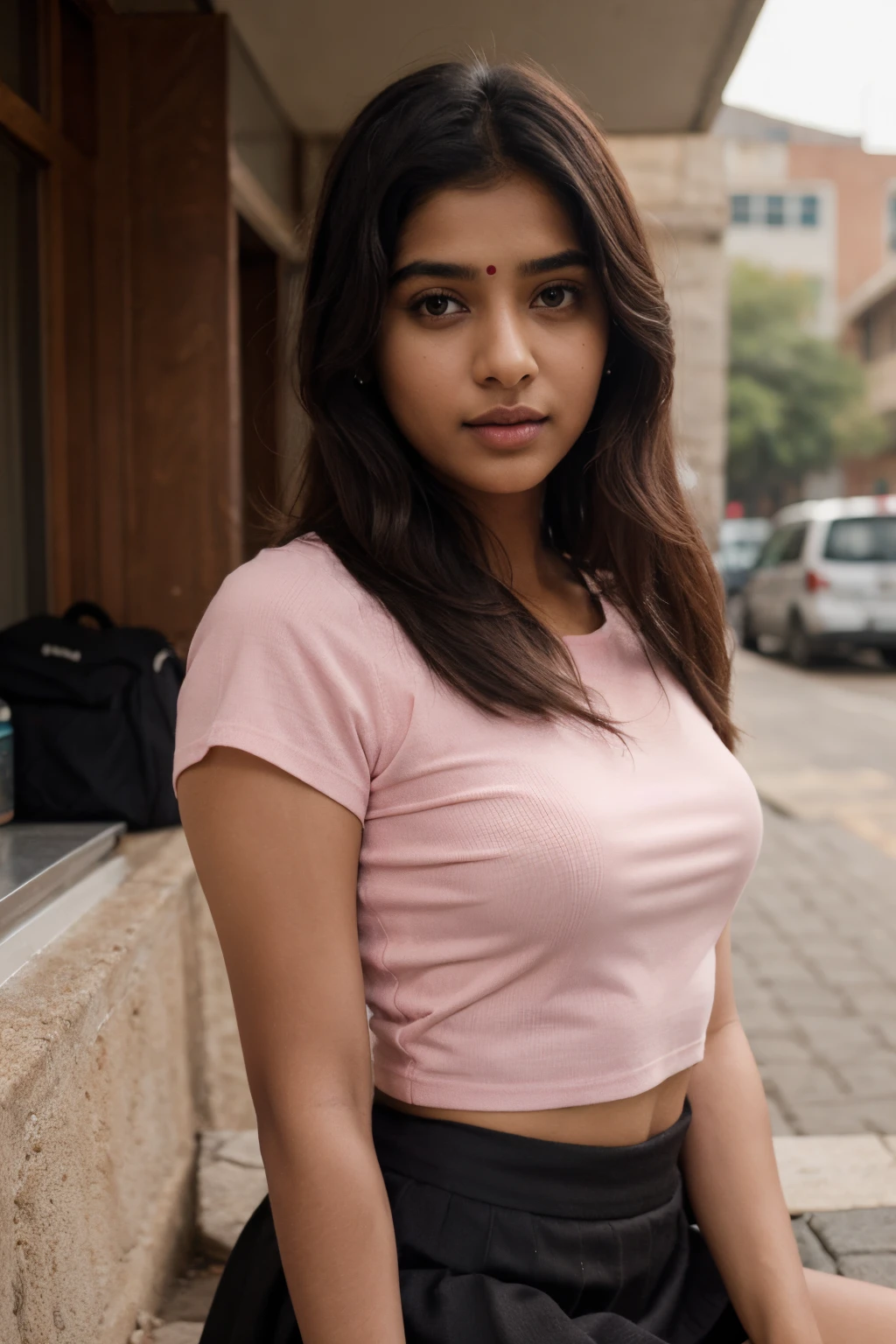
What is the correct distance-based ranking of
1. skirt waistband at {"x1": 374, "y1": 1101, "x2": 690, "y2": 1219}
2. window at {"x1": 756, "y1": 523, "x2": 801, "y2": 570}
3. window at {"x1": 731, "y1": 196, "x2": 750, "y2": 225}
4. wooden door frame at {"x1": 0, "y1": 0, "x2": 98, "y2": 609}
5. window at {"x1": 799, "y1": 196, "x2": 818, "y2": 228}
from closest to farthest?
skirt waistband at {"x1": 374, "y1": 1101, "x2": 690, "y2": 1219}
wooden door frame at {"x1": 0, "y1": 0, "x2": 98, "y2": 609}
window at {"x1": 756, "y1": 523, "x2": 801, "y2": 570}
window at {"x1": 731, "y1": 196, "x2": 750, "y2": 225}
window at {"x1": 799, "y1": 196, "x2": 818, "y2": 228}

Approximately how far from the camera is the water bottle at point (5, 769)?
295 cm

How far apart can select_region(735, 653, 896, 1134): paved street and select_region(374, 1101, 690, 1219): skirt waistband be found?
2.24ft

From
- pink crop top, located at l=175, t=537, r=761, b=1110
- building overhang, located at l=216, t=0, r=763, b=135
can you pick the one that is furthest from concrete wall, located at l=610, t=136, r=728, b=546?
pink crop top, located at l=175, t=537, r=761, b=1110

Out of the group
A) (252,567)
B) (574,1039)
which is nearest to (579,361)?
(252,567)

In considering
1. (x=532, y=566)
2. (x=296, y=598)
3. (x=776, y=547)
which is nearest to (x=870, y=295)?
(x=776, y=547)

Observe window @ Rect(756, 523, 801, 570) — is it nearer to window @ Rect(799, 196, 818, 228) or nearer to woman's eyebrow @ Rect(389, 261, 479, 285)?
woman's eyebrow @ Rect(389, 261, 479, 285)

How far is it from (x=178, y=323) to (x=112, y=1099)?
7.62 feet

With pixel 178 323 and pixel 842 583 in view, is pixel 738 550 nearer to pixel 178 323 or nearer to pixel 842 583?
pixel 842 583

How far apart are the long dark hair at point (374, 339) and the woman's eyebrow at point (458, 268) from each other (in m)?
0.02

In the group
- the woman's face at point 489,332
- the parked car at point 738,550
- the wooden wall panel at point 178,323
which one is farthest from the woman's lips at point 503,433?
the parked car at point 738,550

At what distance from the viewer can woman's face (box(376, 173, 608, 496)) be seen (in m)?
1.58

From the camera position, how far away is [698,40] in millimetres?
4992

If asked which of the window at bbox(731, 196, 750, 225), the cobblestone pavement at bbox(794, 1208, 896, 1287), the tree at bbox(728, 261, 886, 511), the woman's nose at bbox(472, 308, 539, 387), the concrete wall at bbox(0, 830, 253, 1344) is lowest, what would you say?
the cobblestone pavement at bbox(794, 1208, 896, 1287)

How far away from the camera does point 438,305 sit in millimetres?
1603
